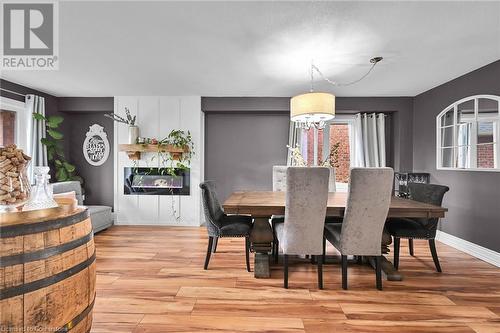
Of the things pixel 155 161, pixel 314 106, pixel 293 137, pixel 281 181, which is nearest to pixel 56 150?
pixel 155 161

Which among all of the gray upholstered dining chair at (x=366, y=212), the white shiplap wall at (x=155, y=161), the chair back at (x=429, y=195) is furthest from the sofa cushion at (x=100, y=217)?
the chair back at (x=429, y=195)

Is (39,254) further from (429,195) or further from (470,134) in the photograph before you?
(470,134)

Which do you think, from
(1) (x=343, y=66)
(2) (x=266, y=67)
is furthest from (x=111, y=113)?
(1) (x=343, y=66)

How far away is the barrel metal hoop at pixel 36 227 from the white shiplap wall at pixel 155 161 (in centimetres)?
343

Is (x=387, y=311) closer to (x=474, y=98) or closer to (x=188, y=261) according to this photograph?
(x=188, y=261)

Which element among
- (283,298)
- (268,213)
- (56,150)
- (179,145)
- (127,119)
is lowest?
(283,298)

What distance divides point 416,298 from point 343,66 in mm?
2496

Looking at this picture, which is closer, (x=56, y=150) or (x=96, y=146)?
(x=56, y=150)

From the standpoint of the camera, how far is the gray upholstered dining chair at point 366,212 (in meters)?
2.02

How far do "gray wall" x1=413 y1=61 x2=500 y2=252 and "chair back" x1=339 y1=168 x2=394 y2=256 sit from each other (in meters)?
1.87

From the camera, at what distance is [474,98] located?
309 cm

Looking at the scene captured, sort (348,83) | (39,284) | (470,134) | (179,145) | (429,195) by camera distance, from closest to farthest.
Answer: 1. (39,284)
2. (429,195)
3. (470,134)
4. (348,83)
5. (179,145)

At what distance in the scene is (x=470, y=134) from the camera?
10.5 ft

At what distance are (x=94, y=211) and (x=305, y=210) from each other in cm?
342
